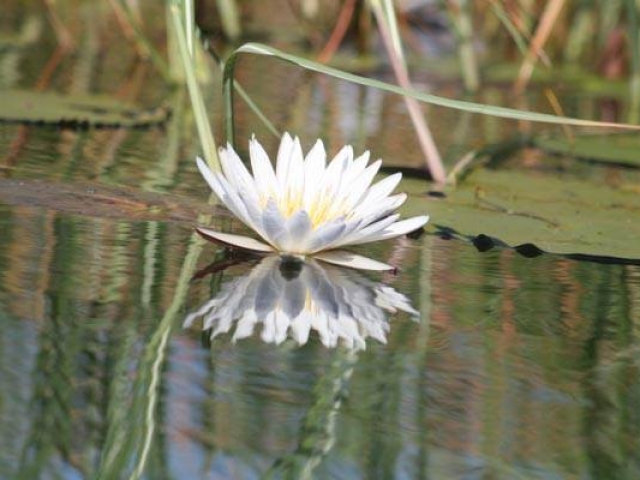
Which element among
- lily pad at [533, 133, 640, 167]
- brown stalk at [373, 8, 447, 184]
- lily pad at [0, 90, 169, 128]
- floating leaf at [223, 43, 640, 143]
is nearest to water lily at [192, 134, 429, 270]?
floating leaf at [223, 43, 640, 143]

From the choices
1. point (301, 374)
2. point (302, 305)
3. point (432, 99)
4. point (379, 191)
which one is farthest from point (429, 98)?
point (301, 374)

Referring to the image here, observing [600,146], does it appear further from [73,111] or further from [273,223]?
[273,223]

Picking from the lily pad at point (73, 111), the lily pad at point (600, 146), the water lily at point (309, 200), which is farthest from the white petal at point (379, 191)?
the lily pad at point (600, 146)

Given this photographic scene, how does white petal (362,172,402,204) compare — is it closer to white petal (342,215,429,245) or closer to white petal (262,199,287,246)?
white petal (342,215,429,245)

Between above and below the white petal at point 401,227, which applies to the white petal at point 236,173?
above

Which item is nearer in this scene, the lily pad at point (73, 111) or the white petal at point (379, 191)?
the white petal at point (379, 191)

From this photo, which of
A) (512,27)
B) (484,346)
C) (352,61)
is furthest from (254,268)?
(352,61)

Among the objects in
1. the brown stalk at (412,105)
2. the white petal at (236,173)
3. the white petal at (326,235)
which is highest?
the brown stalk at (412,105)

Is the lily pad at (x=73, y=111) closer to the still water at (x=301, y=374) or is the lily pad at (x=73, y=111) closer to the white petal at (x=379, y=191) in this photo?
the still water at (x=301, y=374)
